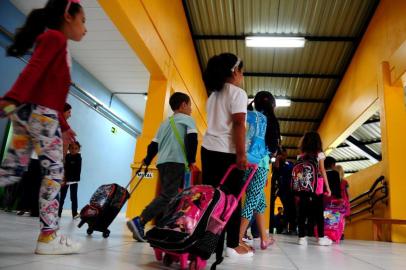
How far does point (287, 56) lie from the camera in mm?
9023

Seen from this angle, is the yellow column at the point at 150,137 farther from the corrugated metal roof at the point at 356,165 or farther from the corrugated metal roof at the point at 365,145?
the corrugated metal roof at the point at 356,165

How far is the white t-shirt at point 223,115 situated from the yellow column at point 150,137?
11.9 ft

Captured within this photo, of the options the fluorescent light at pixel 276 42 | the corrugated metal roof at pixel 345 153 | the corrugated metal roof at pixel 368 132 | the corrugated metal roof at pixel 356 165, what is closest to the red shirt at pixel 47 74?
the fluorescent light at pixel 276 42

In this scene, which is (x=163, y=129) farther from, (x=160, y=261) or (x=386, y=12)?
(x=386, y=12)

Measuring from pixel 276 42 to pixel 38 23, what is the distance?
22.5 feet

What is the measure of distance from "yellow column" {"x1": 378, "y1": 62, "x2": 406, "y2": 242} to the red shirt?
5428mm

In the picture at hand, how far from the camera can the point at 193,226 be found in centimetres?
146

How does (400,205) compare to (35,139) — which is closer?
(35,139)

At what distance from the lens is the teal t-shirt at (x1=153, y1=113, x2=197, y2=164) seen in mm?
2850

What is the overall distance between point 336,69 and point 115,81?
634cm

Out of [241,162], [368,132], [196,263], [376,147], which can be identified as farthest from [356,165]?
[196,263]

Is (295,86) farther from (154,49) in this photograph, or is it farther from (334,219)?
(334,219)

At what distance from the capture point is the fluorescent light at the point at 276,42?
7734 millimetres

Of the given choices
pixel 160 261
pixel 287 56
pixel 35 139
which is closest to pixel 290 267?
pixel 160 261
